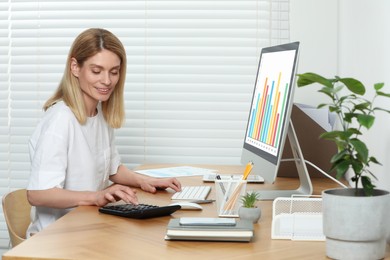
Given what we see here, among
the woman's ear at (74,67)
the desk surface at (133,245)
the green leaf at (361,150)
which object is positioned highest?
the woman's ear at (74,67)

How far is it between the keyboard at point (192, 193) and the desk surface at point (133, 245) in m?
0.30

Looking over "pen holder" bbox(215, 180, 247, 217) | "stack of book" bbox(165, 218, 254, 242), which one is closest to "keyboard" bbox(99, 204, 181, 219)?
"pen holder" bbox(215, 180, 247, 217)

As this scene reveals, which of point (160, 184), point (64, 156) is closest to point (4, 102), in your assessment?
point (64, 156)

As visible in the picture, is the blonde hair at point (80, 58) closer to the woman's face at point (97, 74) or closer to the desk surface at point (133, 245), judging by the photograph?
the woman's face at point (97, 74)

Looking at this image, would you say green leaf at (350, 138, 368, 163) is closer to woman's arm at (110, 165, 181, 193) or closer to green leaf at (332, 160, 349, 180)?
green leaf at (332, 160, 349, 180)

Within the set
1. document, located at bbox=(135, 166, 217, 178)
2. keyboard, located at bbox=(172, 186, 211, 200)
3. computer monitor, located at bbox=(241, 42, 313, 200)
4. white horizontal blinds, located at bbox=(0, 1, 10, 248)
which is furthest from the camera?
white horizontal blinds, located at bbox=(0, 1, 10, 248)

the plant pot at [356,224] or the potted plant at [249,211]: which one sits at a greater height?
the plant pot at [356,224]

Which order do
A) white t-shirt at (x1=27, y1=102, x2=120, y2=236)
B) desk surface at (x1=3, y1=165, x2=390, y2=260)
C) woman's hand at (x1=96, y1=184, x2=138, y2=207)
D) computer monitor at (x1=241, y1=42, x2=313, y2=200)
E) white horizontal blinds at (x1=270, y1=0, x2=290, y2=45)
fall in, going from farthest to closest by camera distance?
white horizontal blinds at (x1=270, y1=0, x2=290, y2=45)
white t-shirt at (x1=27, y1=102, x2=120, y2=236)
woman's hand at (x1=96, y1=184, x2=138, y2=207)
computer monitor at (x1=241, y1=42, x2=313, y2=200)
desk surface at (x1=3, y1=165, x2=390, y2=260)

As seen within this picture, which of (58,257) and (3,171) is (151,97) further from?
(58,257)

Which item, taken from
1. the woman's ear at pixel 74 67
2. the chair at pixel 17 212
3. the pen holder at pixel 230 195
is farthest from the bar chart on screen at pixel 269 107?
the chair at pixel 17 212

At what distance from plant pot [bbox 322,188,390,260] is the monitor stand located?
2.36ft

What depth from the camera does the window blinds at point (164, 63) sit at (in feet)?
11.3

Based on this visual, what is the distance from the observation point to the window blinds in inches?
136

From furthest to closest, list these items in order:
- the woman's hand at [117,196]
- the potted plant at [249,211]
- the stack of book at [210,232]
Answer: the woman's hand at [117,196] < the potted plant at [249,211] < the stack of book at [210,232]
